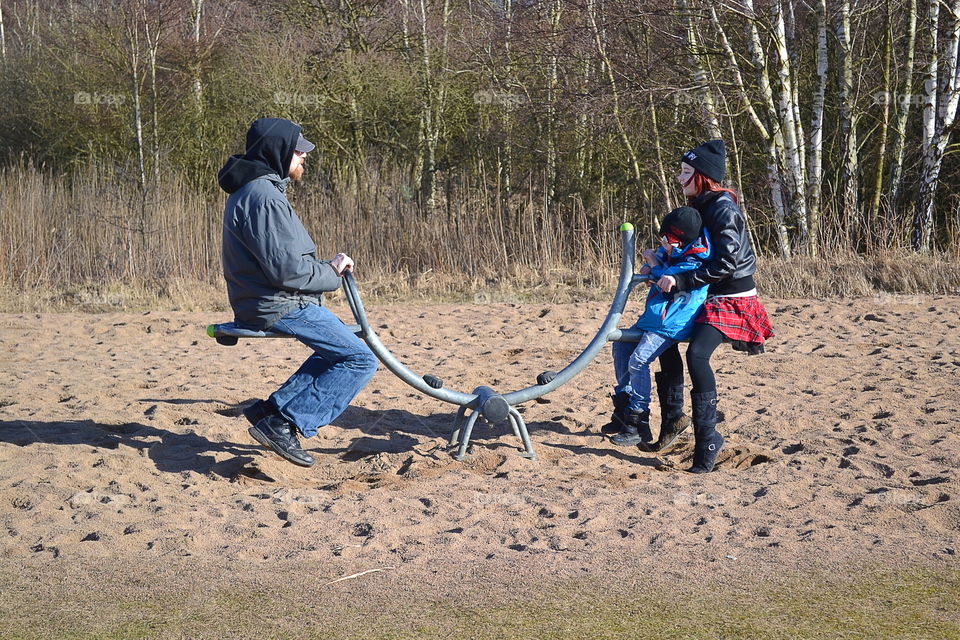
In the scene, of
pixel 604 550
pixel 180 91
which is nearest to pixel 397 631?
pixel 604 550

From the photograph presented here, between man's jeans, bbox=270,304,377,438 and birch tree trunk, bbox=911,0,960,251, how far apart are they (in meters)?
9.55

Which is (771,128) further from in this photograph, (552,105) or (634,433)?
(634,433)

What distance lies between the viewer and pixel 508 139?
1563cm

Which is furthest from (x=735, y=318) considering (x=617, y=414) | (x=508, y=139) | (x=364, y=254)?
(x=508, y=139)

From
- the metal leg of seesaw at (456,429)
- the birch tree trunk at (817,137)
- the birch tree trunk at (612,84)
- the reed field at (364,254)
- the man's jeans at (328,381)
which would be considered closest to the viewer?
the man's jeans at (328,381)

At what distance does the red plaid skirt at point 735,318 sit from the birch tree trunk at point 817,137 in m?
7.83

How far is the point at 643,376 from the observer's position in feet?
18.1

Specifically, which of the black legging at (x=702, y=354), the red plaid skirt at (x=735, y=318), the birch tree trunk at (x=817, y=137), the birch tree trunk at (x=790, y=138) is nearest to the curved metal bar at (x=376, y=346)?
the black legging at (x=702, y=354)

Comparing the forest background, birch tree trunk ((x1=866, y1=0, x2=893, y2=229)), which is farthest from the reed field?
birch tree trunk ((x1=866, y1=0, x2=893, y2=229))

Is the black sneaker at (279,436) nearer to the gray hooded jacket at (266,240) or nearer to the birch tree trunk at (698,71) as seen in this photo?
the gray hooded jacket at (266,240)

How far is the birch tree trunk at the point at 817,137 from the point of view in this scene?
12797 millimetres

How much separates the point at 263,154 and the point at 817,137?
10012 millimetres

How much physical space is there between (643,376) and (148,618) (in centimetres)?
289

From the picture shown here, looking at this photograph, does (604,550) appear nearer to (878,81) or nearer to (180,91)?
(878,81)
